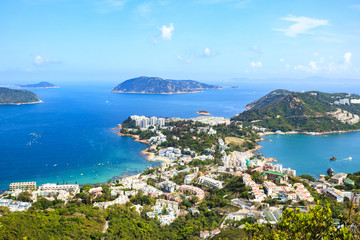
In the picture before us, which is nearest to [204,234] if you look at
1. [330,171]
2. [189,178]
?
[189,178]

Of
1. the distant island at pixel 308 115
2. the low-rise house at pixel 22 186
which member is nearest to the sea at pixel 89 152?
the low-rise house at pixel 22 186

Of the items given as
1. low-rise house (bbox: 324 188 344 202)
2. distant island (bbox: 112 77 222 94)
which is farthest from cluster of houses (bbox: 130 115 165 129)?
distant island (bbox: 112 77 222 94)

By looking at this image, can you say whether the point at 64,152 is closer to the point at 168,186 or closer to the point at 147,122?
the point at 168,186

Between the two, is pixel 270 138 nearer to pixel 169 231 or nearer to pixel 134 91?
pixel 169 231

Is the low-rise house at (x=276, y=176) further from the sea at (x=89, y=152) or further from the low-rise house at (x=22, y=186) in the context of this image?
the low-rise house at (x=22, y=186)

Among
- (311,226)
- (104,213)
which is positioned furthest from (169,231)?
(311,226)
